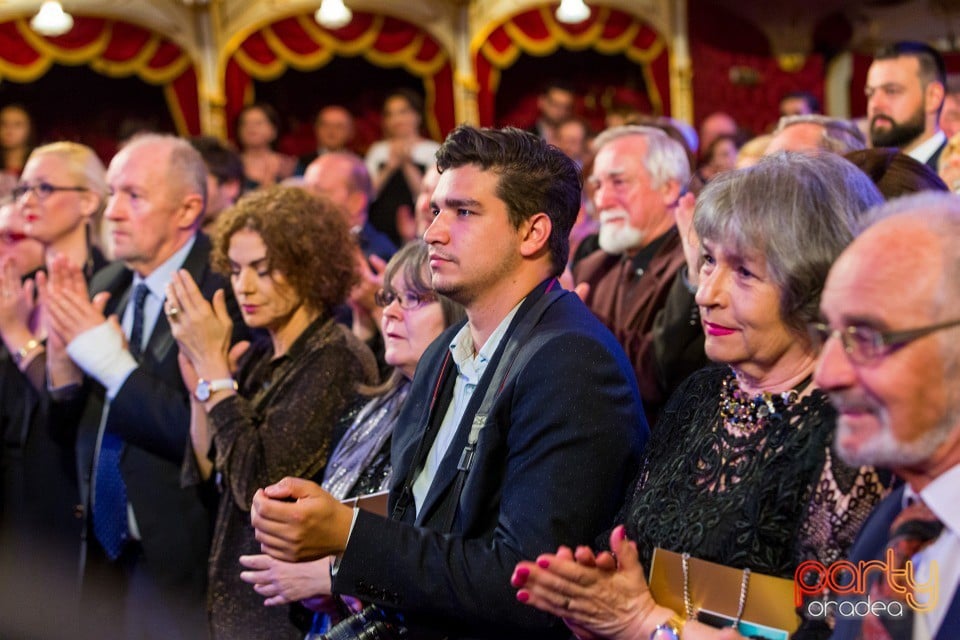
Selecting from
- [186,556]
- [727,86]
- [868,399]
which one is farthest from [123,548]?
[727,86]

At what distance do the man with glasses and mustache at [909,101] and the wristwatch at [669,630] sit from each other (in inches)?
104

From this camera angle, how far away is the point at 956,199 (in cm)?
156

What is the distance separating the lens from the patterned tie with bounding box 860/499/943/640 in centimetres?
148

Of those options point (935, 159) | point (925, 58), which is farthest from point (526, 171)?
point (925, 58)

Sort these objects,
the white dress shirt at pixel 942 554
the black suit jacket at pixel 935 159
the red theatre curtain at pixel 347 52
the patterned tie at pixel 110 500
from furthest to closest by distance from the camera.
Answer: the red theatre curtain at pixel 347 52, the black suit jacket at pixel 935 159, the patterned tie at pixel 110 500, the white dress shirt at pixel 942 554

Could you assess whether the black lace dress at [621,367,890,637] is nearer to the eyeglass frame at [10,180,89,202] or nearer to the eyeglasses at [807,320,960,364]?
the eyeglasses at [807,320,960,364]

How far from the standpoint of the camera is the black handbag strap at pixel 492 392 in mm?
2133

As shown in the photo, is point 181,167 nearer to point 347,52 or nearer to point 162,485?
point 162,485

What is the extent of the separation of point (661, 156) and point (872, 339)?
237 centimetres

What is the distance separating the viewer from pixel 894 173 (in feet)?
8.55

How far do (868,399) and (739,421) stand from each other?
0.44 meters

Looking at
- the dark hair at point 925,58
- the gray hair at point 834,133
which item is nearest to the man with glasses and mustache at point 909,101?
the dark hair at point 925,58

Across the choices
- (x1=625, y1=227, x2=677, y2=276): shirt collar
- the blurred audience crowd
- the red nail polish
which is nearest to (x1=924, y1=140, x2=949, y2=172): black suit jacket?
the blurred audience crowd

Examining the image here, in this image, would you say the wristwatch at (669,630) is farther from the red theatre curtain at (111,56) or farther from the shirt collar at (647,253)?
the red theatre curtain at (111,56)
